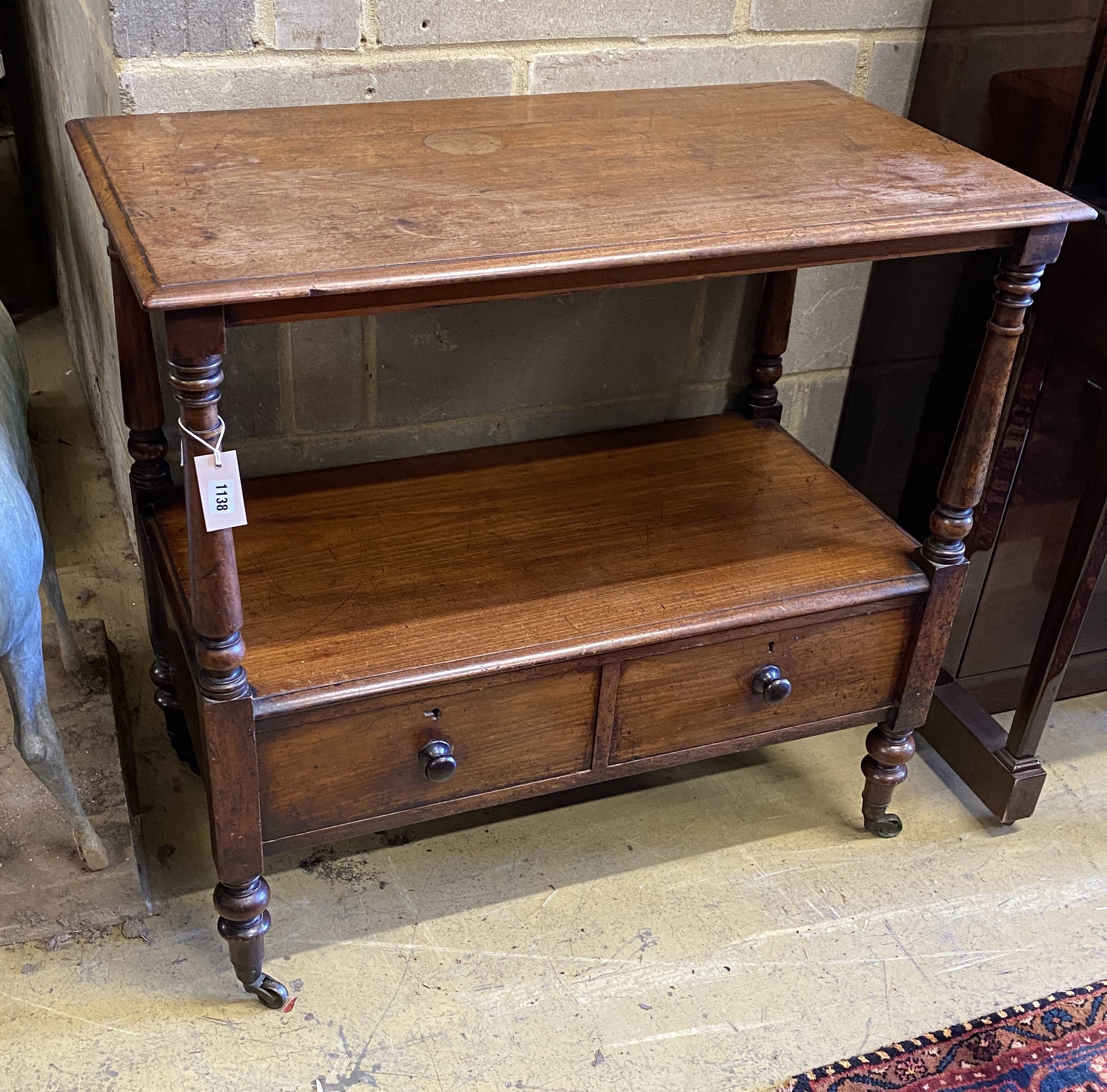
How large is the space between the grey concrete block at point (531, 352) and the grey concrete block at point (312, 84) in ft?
1.04

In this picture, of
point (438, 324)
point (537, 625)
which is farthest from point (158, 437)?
point (537, 625)

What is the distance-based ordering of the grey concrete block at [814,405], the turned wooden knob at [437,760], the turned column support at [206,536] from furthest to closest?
the grey concrete block at [814,405]
the turned wooden knob at [437,760]
the turned column support at [206,536]

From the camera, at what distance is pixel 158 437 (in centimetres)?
178

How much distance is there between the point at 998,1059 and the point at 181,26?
1741 millimetres

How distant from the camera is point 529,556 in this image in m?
1.76

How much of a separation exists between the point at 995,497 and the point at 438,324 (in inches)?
36.9

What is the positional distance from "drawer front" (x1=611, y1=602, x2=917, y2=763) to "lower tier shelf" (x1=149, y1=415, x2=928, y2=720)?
56mm

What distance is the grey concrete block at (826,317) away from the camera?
2156mm

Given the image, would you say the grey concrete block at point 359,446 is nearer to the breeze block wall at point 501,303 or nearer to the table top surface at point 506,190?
the breeze block wall at point 501,303

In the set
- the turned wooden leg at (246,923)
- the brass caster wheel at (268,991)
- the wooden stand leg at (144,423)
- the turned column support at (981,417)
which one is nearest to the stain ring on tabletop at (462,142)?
the wooden stand leg at (144,423)

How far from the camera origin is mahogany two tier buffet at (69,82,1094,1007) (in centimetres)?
134

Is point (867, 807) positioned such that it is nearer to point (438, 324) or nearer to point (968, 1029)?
point (968, 1029)

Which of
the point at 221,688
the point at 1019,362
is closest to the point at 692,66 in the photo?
the point at 1019,362

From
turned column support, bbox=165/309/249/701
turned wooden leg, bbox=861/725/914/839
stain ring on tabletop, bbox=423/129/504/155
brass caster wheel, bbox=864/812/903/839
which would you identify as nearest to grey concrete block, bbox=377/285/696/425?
stain ring on tabletop, bbox=423/129/504/155
